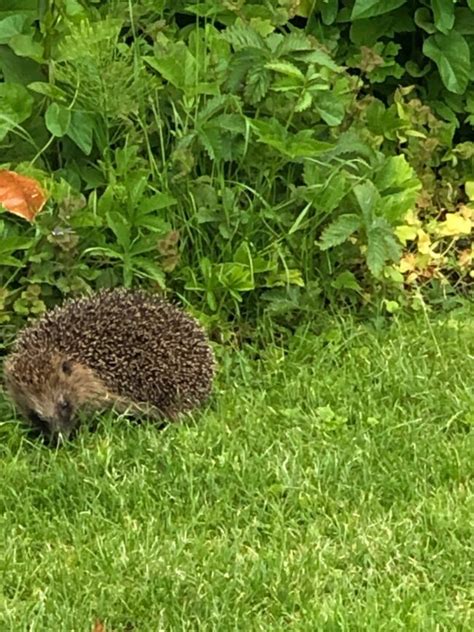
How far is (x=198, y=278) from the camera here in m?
4.96

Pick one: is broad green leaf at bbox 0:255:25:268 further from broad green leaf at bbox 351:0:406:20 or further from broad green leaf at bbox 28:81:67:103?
broad green leaf at bbox 351:0:406:20

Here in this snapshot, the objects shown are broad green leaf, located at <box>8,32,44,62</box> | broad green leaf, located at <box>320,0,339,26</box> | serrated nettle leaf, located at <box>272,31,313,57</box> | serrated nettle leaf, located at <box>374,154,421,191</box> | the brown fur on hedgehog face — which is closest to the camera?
the brown fur on hedgehog face

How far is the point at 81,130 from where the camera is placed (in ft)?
15.9

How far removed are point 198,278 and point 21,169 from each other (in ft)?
2.71

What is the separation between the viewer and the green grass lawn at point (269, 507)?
3230mm

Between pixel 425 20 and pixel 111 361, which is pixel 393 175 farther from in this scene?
pixel 111 361

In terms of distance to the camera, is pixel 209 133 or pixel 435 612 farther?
pixel 209 133

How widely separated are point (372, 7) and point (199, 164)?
1200 mm

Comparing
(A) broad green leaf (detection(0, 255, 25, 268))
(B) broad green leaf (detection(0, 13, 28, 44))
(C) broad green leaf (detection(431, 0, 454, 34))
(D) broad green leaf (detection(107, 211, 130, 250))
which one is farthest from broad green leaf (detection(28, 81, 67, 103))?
(C) broad green leaf (detection(431, 0, 454, 34))

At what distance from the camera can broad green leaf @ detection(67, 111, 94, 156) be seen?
4.85 m

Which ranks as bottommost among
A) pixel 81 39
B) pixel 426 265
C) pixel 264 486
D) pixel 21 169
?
pixel 426 265

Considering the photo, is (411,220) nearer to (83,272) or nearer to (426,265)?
(426,265)

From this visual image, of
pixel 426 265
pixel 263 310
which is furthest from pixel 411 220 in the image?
pixel 263 310

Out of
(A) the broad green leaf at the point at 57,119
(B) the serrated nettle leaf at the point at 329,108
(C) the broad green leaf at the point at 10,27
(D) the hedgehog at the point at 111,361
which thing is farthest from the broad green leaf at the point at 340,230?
(C) the broad green leaf at the point at 10,27
